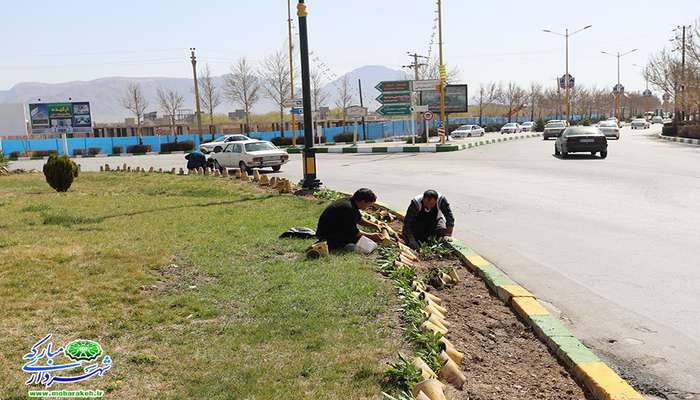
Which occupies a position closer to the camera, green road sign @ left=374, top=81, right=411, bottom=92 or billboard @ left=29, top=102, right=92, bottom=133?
green road sign @ left=374, top=81, right=411, bottom=92

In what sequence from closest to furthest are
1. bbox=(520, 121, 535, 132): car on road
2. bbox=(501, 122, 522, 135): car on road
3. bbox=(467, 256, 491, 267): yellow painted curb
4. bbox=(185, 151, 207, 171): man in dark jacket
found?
bbox=(467, 256, 491, 267): yellow painted curb, bbox=(185, 151, 207, 171): man in dark jacket, bbox=(501, 122, 522, 135): car on road, bbox=(520, 121, 535, 132): car on road

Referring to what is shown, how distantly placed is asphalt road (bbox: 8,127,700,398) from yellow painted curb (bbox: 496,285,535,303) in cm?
31

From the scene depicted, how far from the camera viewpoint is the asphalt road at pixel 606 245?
4.74 m

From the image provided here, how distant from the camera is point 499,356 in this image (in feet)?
14.4

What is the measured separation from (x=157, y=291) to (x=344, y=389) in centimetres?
279

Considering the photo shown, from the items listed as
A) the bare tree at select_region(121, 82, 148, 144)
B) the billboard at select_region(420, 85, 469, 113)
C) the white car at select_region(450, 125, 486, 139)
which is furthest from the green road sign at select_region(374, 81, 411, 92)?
the bare tree at select_region(121, 82, 148, 144)

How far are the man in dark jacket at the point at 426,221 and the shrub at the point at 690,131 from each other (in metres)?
37.2

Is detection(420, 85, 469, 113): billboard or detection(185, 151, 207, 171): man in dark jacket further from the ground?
detection(420, 85, 469, 113): billboard

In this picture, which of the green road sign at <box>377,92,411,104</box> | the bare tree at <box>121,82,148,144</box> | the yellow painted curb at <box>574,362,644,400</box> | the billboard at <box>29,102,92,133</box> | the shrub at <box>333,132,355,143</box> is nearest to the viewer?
the yellow painted curb at <box>574,362,644,400</box>

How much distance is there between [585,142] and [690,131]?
19.9 meters

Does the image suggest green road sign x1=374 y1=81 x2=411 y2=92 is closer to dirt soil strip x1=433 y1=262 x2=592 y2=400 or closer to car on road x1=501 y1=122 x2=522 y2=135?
car on road x1=501 y1=122 x2=522 y2=135

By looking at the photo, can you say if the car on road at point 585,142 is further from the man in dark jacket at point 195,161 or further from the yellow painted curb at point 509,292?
the yellow painted curb at point 509,292

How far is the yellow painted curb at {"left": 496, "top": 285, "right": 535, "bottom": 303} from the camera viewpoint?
569 cm

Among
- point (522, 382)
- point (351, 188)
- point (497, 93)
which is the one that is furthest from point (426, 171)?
point (497, 93)
